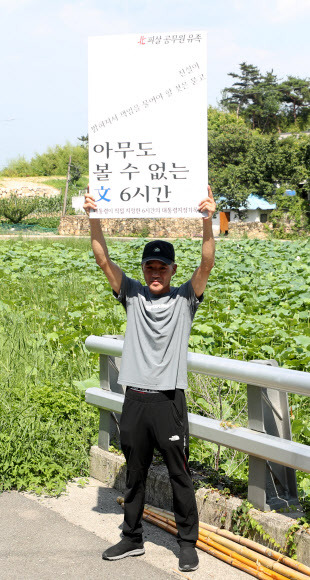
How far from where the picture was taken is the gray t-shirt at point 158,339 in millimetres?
3871

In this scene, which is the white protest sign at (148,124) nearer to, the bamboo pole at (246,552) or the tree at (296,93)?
the bamboo pole at (246,552)

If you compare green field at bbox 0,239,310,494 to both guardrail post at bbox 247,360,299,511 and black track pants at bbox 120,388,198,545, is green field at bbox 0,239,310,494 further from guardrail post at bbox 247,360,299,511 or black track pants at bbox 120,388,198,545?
black track pants at bbox 120,388,198,545

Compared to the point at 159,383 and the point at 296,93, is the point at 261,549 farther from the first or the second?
the point at 296,93

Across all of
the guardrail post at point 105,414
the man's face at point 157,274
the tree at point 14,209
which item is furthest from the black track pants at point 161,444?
the tree at point 14,209

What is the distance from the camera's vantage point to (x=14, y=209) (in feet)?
216

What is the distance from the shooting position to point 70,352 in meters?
7.86

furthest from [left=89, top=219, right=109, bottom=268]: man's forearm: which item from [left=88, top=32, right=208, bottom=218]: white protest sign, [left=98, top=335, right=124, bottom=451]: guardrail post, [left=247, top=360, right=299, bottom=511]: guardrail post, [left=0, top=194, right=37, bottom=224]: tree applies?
[left=0, top=194, right=37, bottom=224]: tree

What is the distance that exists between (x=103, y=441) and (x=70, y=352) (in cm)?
274

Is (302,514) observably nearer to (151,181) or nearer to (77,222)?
(151,181)

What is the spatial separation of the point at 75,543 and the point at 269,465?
1197mm

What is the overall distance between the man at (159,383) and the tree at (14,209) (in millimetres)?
63323

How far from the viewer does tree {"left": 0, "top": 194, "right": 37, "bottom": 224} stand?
216 ft

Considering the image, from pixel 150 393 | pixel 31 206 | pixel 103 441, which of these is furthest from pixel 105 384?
pixel 31 206

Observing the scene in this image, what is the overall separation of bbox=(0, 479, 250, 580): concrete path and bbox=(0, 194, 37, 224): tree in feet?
206
